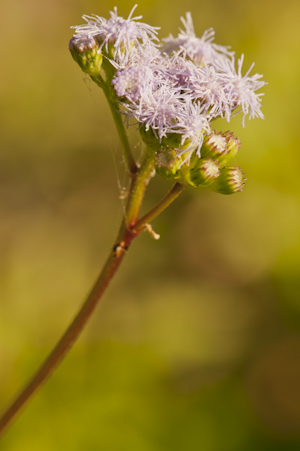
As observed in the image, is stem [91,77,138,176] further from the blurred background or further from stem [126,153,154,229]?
the blurred background

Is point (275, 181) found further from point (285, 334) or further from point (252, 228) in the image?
point (285, 334)

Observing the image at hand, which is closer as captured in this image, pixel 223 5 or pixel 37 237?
pixel 37 237

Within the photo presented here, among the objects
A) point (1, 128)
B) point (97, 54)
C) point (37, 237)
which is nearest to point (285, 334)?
point (37, 237)

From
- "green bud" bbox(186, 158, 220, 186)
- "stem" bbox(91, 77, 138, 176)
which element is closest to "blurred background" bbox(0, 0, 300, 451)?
"stem" bbox(91, 77, 138, 176)

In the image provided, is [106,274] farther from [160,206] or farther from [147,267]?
[147,267]

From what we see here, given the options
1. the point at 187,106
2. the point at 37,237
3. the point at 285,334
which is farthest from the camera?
the point at 37,237

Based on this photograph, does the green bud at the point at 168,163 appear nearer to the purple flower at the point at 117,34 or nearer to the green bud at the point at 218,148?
the green bud at the point at 218,148

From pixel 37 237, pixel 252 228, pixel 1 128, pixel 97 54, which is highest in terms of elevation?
pixel 97 54
